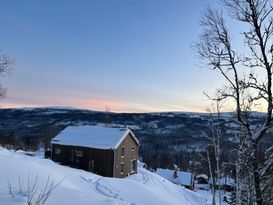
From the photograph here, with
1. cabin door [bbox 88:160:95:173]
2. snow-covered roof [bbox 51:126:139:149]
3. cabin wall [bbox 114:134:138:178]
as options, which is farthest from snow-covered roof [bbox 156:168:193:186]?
cabin door [bbox 88:160:95:173]

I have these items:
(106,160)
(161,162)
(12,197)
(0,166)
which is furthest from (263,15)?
(161,162)

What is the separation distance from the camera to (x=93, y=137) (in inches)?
1697

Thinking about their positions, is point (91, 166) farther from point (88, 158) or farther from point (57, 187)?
point (57, 187)

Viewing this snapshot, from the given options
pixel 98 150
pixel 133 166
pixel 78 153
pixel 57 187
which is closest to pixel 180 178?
pixel 133 166

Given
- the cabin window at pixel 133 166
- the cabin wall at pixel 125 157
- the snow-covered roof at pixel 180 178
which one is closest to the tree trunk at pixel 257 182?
the cabin wall at pixel 125 157

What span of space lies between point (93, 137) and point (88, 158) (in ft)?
9.07

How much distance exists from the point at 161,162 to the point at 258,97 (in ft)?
379

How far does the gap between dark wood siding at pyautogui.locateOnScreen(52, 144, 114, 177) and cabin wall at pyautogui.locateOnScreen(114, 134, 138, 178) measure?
0.94 metres

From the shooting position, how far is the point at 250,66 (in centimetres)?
1163

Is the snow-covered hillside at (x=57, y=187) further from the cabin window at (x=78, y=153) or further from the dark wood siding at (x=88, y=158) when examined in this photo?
the cabin window at (x=78, y=153)

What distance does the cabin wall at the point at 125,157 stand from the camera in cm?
4138

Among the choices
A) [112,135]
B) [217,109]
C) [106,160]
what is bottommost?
[106,160]

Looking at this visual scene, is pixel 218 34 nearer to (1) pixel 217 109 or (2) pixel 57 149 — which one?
(1) pixel 217 109

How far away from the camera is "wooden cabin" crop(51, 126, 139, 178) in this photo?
40625mm
